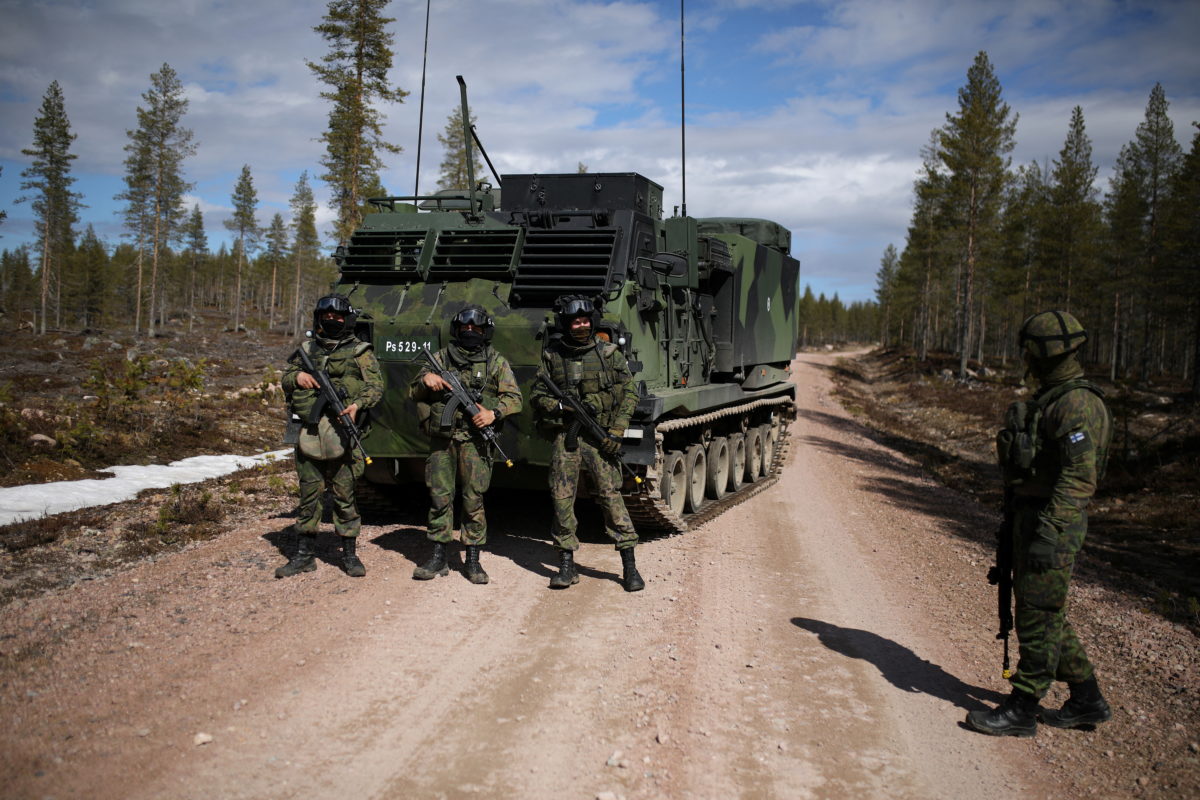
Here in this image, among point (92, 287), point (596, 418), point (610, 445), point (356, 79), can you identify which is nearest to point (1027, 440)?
point (610, 445)

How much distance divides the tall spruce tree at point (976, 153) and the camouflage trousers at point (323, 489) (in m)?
27.7

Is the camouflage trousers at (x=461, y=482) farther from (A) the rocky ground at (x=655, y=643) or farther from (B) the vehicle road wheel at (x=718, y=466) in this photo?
(B) the vehicle road wheel at (x=718, y=466)

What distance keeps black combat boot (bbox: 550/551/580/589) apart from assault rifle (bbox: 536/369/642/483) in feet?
2.94

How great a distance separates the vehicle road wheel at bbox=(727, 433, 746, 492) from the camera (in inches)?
441

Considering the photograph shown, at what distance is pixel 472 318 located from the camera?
6.66 meters

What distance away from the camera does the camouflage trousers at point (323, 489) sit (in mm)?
6559

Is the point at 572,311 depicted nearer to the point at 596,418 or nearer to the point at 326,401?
the point at 596,418

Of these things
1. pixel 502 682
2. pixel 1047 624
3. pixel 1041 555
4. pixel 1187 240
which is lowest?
pixel 502 682

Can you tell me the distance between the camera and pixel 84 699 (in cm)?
414

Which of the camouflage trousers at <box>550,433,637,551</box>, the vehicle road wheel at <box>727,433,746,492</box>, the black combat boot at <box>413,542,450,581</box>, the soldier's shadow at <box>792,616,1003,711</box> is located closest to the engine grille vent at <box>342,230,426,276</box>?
the camouflage trousers at <box>550,433,637,551</box>

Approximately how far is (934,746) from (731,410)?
6506 millimetres

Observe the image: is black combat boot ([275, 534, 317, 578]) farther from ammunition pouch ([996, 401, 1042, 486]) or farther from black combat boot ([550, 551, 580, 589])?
ammunition pouch ([996, 401, 1042, 486])

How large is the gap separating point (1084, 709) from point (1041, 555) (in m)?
0.95

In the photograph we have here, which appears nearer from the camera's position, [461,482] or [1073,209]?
[461,482]
